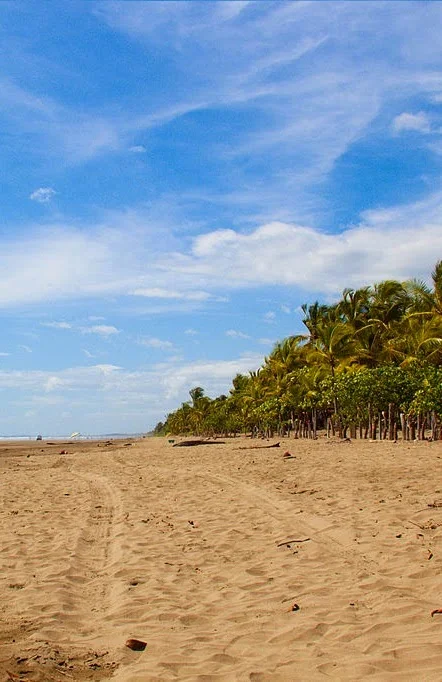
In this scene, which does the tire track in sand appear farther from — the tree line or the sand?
the tree line

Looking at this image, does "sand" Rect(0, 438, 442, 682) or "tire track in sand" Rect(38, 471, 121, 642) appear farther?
"tire track in sand" Rect(38, 471, 121, 642)

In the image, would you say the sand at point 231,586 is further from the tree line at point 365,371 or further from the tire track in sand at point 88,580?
the tree line at point 365,371

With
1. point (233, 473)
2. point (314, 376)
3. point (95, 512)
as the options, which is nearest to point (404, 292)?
point (314, 376)

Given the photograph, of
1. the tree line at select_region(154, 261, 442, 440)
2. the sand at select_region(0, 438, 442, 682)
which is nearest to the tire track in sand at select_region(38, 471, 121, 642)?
the sand at select_region(0, 438, 442, 682)

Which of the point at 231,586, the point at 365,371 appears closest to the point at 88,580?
the point at 231,586

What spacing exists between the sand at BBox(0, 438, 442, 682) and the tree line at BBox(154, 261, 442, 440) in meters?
19.3

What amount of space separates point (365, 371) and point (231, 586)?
2891 cm

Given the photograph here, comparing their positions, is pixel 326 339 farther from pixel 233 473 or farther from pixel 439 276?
pixel 233 473

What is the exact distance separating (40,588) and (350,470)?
938cm

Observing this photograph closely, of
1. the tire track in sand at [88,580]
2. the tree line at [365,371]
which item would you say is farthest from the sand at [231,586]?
the tree line at [365,371]

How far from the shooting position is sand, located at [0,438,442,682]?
399cm

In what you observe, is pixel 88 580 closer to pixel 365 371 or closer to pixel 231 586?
pixel 231 586

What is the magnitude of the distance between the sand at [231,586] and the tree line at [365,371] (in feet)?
63.5

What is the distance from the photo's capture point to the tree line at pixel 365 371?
3136 cm
